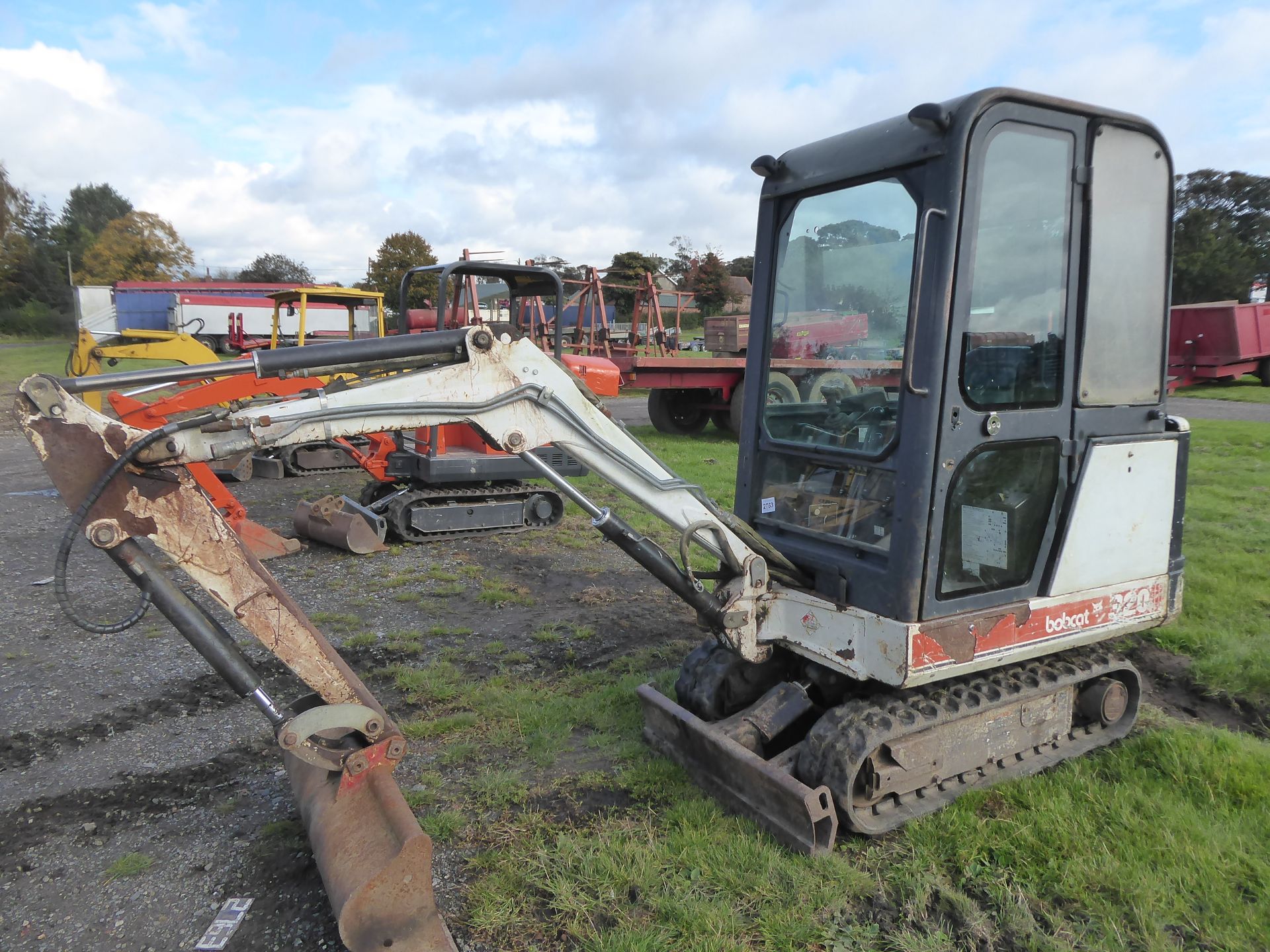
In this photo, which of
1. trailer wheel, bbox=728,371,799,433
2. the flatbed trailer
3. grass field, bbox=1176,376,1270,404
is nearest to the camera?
trailer wheel, bbox=728,371,799,433

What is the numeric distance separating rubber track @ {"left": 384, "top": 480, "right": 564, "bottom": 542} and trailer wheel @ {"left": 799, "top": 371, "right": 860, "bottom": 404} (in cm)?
479

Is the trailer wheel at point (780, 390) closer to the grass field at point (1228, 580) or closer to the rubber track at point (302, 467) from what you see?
the grass field at point (1228, 580)

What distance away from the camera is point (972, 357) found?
9.71 ft

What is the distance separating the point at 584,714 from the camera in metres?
4.18

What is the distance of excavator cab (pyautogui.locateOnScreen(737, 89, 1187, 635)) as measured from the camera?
289 centimetres

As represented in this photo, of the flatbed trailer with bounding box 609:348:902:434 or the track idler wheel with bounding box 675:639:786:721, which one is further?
the flatbed trailer with bounding box 609:348:902:434

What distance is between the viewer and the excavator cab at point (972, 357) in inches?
114

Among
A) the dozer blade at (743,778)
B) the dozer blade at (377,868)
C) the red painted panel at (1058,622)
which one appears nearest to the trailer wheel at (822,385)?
the red painted panel at (1058,622)

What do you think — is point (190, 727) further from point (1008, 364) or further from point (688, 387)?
point (688, 387)

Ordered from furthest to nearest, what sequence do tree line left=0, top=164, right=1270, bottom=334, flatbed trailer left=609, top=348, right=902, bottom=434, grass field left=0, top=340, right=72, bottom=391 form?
tree line left=0, top=164, right=1270, bottom=334, grass field left=0, top=340, right=72, bottom=391, flatbed trailer left=609, top=348, right=902, bottom=434

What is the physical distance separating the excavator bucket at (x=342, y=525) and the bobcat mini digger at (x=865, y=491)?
13.3 feet

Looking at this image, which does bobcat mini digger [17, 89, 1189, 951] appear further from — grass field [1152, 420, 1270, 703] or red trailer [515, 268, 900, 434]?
grass field [1152, 420, 1270, 703]

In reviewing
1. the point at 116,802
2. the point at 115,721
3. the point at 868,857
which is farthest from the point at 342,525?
the point at 868,857

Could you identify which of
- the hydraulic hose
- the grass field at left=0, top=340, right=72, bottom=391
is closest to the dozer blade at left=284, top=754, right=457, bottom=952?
the hydraulic hose
